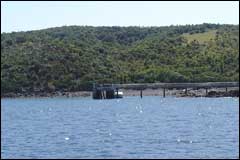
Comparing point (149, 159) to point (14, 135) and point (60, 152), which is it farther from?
point (14, 135)

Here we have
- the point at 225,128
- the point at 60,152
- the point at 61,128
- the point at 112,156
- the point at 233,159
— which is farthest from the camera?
the point at 61,128

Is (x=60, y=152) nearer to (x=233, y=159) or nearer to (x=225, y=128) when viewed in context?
(x=233, y=159)

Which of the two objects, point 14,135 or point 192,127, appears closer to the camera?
point 14,135

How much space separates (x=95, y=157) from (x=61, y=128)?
102 feet

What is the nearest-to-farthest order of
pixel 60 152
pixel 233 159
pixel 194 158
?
pixel 233 159, pixel 194 158, pixel 60 152

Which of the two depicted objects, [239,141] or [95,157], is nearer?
[95,157]

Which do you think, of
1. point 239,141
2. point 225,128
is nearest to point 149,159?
point 239,141

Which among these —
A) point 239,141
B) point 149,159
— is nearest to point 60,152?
point 149,159

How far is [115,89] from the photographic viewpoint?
197500mm

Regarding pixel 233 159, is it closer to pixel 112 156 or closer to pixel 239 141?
pixel 112 156

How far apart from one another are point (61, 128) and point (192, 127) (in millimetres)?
13372

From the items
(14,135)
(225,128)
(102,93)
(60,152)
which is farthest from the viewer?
(102,93)

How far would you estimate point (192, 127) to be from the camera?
72.3 meters

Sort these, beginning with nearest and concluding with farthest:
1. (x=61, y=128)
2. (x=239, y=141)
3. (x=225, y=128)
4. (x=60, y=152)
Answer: (x=60, y=152) → (x=239, y=141) → (x=225, y=128) → (x=61, y=128)
